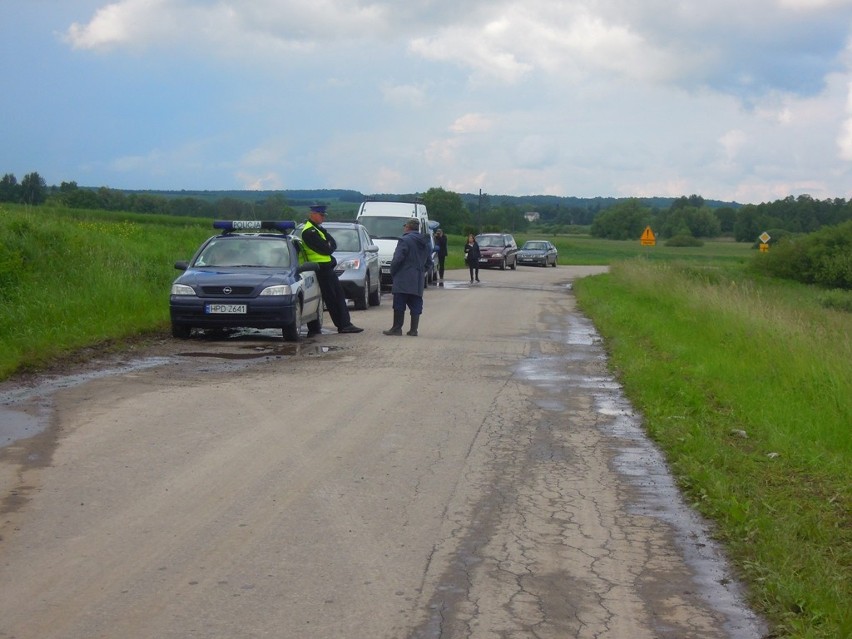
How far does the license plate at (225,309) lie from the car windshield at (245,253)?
1.32m

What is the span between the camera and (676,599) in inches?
200

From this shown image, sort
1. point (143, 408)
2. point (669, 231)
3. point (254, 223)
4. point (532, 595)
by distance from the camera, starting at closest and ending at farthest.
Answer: point (532, 595), point (143, 408), point (254, 223), point (669, 231)

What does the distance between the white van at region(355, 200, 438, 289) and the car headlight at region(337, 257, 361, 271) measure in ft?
19.4

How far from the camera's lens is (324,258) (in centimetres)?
1752

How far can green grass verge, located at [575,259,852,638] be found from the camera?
17.5 feet

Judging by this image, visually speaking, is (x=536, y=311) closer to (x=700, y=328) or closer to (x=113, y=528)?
(x=700, y=328)

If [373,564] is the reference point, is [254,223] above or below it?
above

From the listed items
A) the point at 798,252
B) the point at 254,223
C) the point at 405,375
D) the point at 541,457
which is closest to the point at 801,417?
the point at 541,457

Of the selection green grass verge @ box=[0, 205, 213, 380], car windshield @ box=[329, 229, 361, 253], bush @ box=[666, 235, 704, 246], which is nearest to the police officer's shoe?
green grass verge @ box=[0, 205, 213, 380]

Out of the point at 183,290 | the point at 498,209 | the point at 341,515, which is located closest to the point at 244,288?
the point at 183,290

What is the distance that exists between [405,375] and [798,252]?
5426 centimetres

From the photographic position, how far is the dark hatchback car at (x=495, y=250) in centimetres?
5216

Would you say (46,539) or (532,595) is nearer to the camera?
(532,595)

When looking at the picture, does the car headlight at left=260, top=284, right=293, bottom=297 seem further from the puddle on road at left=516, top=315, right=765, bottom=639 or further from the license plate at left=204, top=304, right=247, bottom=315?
the puddle on road at left=516, top=315, right=765, bottom=639
